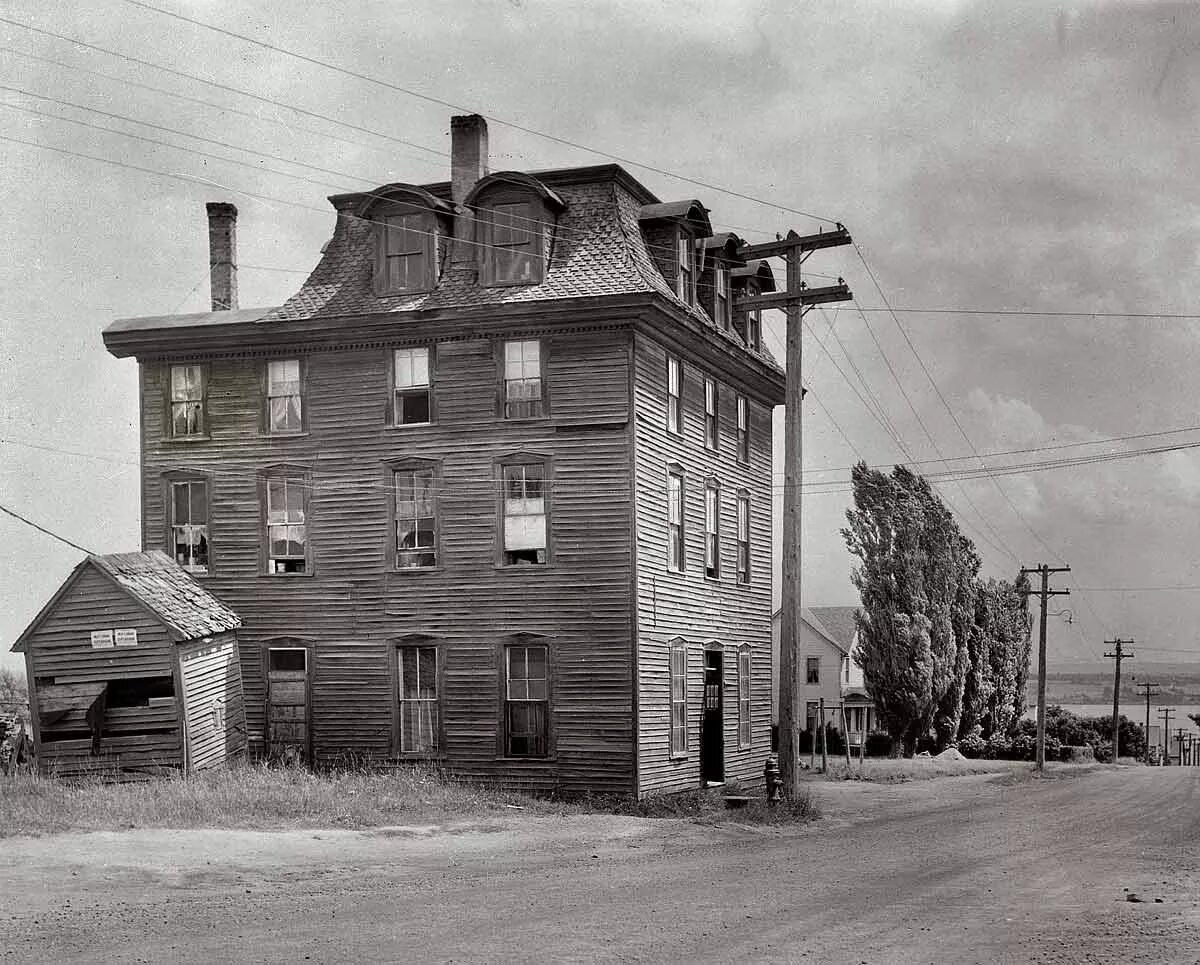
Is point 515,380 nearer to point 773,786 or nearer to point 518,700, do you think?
point 518,700

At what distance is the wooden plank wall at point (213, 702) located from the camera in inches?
1031

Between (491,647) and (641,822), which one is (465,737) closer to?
(491,647)

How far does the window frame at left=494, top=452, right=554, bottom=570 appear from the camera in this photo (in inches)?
1083

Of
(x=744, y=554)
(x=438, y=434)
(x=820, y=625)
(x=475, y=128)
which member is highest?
(x=475, y=128)

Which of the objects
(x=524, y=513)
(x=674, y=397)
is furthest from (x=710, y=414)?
(x=524, y=513)

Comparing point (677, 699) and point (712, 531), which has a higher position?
point (712, 531)

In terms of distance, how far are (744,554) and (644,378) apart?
26.5 ft

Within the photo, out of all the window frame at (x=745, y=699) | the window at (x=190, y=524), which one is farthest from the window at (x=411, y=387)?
the window frame at (x=745, y=699)

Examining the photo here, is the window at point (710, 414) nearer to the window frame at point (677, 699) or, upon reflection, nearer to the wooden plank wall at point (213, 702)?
the window frame at point (677, 699)

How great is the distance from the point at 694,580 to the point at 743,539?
4.16m

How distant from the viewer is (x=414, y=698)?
28.1m

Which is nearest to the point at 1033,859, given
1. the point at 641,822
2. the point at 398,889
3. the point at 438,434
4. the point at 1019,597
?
the point at 641,822

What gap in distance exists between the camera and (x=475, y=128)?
3012 cm

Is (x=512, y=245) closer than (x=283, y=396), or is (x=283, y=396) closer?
(x=512, y=245)
